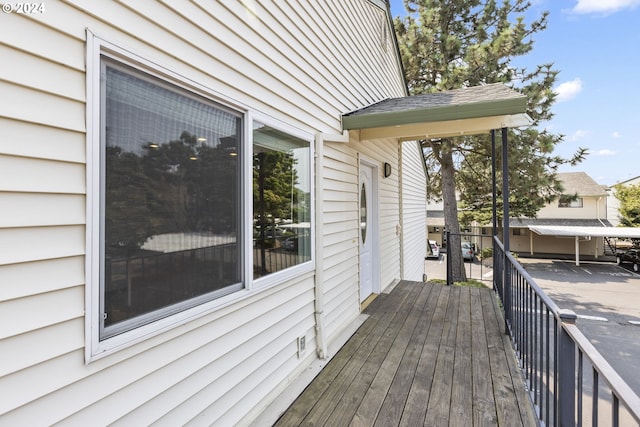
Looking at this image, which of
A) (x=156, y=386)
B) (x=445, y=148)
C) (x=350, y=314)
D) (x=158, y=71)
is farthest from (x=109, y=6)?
(x=445, y=148)

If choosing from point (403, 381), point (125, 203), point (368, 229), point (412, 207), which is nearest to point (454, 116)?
point (368, 229)

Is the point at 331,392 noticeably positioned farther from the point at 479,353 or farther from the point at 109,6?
the point at 109,6

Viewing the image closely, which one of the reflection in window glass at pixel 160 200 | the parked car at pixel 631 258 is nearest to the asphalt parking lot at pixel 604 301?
the parked car at pixel 631 258

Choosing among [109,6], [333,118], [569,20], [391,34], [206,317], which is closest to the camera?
[109,6]

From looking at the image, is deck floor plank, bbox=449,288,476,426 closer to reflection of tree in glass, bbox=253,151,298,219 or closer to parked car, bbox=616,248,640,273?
reflection of tree in glass, bbox=253,151,298,219

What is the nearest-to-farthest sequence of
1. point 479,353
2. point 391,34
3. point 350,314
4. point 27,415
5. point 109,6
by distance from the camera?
point 27,415, point 109,6, point 479,353, point 350,314, point 391,34

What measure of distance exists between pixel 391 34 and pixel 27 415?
723cm

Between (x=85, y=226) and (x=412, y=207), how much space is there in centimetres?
862

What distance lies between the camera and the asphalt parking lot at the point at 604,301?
801 centimetres

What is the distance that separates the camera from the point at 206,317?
6.19ft

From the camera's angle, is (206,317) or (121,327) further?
A: (206,317)

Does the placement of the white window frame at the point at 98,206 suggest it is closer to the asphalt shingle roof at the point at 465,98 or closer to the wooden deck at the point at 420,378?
the wooden deck at the point at 420,378

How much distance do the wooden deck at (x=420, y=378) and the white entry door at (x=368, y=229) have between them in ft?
2.42

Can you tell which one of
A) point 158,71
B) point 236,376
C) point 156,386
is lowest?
point 236,376
